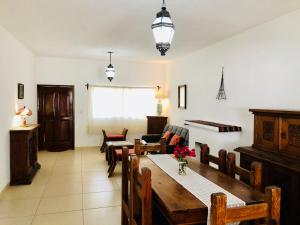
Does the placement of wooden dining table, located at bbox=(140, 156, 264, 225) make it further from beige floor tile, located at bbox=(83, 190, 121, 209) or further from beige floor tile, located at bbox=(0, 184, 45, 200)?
beige floor tile, located at bbox=(0, 184, 45, 200)

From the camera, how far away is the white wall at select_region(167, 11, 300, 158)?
3227 millimetres

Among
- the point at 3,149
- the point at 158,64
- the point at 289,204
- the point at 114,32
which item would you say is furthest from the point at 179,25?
the point at 158,64

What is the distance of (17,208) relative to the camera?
3.34m

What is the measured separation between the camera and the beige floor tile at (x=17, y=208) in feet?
10.4

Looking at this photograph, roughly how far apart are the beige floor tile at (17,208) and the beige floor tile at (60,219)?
22cm

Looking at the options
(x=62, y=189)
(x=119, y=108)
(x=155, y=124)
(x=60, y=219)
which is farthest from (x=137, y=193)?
(x=119, y=108)

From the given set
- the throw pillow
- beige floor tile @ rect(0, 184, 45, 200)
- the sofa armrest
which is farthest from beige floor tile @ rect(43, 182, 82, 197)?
the sofa armrest

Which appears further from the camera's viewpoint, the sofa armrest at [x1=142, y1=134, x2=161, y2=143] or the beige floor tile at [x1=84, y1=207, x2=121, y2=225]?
the sofa armrest at [x1=142, y1=134, x2=161, y2=143]

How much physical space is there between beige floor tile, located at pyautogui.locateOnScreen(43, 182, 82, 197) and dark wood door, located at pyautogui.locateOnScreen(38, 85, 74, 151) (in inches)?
120

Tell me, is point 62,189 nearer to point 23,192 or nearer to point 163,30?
point 23,192

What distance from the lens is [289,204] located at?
2.57 meters

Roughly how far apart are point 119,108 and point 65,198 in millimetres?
4142

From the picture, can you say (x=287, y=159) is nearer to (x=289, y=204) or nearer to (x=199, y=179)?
(x=289, y=204)

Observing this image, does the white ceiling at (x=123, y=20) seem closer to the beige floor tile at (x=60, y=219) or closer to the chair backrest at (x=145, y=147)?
the chair backrest at (x=145, y=147)
